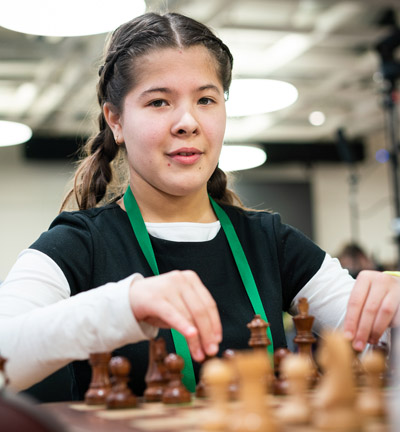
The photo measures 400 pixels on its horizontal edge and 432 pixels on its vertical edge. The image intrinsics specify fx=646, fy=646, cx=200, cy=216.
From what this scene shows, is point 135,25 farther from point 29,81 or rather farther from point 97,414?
point 29,81

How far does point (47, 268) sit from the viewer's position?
123 cm

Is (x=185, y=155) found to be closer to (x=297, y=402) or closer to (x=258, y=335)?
(x=258, y=335)

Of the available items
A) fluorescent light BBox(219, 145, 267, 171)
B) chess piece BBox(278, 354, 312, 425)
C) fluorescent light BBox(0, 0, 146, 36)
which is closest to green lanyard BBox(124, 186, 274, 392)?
chess piece BBox(278, 354, 312, 425)

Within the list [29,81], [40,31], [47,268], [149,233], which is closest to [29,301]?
[47,268]

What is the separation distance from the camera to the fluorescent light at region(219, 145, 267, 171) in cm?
709

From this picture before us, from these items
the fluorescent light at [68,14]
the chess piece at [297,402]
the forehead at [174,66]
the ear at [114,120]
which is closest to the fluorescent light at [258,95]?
the fluorescent light at [68,14]

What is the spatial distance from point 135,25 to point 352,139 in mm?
9814

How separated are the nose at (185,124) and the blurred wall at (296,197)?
28.6 ft

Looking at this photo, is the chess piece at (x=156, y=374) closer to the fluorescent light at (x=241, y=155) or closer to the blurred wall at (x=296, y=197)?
the fluorescent light at (x=241, y=155)

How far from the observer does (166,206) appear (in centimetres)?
148

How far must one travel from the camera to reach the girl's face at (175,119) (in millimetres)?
1334

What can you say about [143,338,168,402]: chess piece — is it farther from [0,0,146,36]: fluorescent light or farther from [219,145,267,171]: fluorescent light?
[219,145,267,171]: fluorescent light

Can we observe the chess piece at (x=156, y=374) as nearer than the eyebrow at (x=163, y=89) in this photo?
Yes

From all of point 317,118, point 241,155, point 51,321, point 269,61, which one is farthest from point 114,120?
point 317,118
